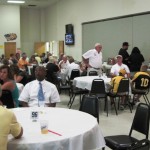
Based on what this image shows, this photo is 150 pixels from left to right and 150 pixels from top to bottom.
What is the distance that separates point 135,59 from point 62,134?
774 centimetres

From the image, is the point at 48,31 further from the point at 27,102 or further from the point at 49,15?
the point at 27,102

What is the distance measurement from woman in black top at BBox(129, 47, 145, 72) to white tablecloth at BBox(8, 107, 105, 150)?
682cm

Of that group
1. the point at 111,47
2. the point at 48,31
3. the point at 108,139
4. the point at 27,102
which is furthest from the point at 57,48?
the point at 108,139

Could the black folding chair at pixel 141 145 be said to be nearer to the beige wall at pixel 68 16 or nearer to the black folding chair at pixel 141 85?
the black folding chair at pixel 141 85

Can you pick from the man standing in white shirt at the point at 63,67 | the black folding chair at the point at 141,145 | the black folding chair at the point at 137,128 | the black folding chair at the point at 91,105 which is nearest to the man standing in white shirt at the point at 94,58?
the man standing in white shirt at the point at 63,67

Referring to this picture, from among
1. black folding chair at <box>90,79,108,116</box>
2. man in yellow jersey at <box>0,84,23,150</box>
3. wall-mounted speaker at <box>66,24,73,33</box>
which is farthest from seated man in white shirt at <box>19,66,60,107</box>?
wall-mounted speaker at <box>66,24,73,33</box>

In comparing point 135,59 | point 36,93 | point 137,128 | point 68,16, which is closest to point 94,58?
point 135,59

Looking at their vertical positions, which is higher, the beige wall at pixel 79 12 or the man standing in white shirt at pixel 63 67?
the beige wall at pixel 79 12

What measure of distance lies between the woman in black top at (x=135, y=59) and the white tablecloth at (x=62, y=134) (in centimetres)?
682

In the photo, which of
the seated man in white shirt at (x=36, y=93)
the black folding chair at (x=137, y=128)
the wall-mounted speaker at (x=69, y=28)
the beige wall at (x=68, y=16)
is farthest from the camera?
the wall-mounted speaker at (x=69, y=28)

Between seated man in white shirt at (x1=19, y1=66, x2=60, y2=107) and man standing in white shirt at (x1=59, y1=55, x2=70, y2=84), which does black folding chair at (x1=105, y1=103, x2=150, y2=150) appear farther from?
man standing in white shirt at (x1=59, y1=55, x2=70, y2=84)

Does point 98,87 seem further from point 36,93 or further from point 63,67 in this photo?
point 63,67

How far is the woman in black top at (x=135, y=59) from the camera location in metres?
10.4

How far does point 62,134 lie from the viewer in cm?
302
